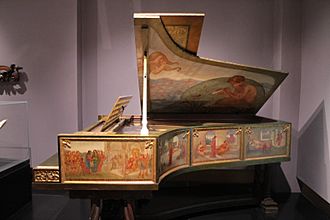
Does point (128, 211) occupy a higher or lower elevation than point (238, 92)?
lower

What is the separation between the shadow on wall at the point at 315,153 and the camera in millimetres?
3715

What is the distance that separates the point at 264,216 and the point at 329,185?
800mm

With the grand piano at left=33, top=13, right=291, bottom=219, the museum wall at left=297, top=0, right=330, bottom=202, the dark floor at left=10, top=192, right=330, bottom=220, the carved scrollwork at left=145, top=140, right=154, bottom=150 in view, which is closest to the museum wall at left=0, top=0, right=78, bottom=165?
the dark floor at left=10, top=192, right=330, bottom=220

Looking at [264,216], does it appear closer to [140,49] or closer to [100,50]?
[140,49]

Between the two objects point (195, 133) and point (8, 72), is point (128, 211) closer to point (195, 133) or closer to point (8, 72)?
point (195, 133)

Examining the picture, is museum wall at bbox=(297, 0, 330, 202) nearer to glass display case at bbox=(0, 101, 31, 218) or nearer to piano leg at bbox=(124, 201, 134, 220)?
piano leg at bbox=(124, 201, 134, 220)

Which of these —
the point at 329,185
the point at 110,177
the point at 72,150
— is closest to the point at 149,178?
the point at 110,177

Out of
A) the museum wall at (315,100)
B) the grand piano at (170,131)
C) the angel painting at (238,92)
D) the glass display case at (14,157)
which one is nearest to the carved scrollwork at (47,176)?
the grand piano at (170,131)

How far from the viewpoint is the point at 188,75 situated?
123 inches

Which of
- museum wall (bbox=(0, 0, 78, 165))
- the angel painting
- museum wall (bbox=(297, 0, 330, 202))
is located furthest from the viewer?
museum wall (bbox=(0, 0, 78, 165))

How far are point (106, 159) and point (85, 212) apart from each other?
65.9 inches

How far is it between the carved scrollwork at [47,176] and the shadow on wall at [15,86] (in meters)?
2.53

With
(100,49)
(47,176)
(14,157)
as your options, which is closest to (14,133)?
(14,157)

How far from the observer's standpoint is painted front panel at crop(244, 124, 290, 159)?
11.3 feet
